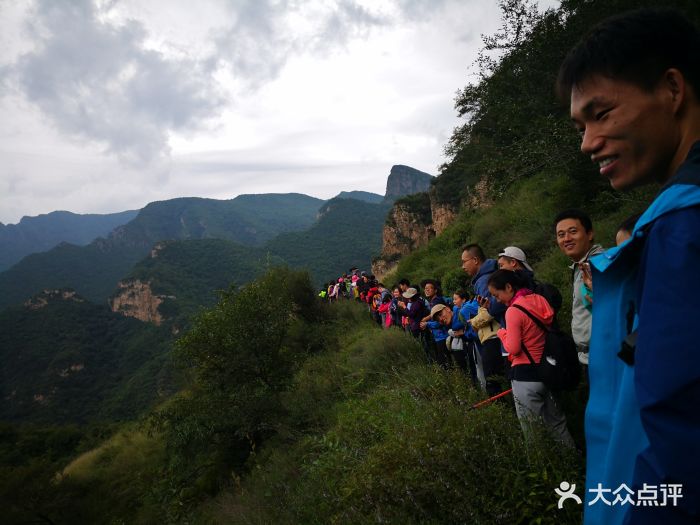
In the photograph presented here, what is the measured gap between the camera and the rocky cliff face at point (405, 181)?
171000mm

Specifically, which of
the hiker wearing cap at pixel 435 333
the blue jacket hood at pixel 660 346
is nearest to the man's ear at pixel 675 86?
the blue jacket hood at pixel 660 346

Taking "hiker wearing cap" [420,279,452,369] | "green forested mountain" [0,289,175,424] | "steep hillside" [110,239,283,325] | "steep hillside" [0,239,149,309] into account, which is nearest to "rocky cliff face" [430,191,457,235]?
"hiker wearing cap" [420,279,452,369]

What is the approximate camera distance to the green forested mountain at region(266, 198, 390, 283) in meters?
116

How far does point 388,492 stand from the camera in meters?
2.69

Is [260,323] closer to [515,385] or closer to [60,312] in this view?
[515,385]

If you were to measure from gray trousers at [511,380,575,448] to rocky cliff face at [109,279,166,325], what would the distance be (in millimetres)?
105487

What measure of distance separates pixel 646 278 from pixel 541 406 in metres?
2.87

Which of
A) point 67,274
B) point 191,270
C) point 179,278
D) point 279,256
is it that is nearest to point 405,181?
point 279,256

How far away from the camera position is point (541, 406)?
305cm

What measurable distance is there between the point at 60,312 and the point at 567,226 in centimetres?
11903

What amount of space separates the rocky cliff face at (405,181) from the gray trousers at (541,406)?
561 ft

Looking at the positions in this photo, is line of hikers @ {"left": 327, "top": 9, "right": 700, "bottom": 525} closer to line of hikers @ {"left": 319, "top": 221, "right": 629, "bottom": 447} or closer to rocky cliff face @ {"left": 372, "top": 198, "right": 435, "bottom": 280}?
line of hikers @ {"left": 319, "top": 221, "right": 629, "bottom": 447}

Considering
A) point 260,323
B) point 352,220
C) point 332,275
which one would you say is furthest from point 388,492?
point 352,220

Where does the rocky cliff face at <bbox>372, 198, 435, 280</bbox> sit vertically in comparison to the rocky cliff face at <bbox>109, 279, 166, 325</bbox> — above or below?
above
